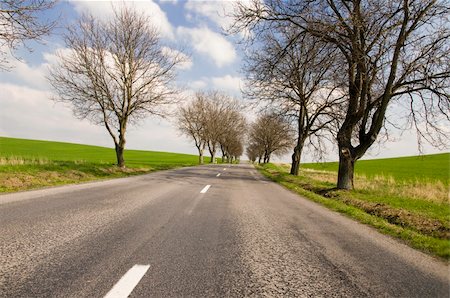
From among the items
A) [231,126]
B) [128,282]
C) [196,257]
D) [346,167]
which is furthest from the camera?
[231,126]

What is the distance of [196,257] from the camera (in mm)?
3934

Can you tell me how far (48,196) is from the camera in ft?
28.3

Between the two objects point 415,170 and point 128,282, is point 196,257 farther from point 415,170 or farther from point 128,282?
point 415,170

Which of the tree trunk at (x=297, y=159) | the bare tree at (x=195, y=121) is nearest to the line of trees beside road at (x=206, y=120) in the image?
the bare tree at (x=195, y=121)

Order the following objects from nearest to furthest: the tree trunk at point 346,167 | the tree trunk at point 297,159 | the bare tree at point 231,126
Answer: the tree trunk at point 346,167
the tree trunk at point 297,159
the bare tree at point 231,126

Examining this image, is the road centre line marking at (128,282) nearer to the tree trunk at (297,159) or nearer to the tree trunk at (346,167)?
the tree trunk at (346,167)

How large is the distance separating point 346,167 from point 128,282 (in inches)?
498

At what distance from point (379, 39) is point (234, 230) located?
11006 mm

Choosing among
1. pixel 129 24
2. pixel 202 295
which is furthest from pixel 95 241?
pixel 129 24

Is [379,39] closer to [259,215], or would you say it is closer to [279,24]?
[279,24]

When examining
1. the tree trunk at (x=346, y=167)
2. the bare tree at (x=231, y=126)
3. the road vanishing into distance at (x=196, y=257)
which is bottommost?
the road vanishing into distance at (x=196, y=257)

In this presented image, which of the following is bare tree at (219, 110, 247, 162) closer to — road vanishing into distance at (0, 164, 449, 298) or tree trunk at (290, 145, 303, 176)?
tree trunk at (290, 145, 303, 176)

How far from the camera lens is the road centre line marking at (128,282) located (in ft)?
9.17

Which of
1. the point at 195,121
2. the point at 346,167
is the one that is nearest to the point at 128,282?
the point at 346,167
